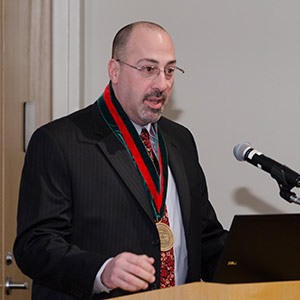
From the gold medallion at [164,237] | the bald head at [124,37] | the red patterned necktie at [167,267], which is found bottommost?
the red patterned necktie at [167,267]

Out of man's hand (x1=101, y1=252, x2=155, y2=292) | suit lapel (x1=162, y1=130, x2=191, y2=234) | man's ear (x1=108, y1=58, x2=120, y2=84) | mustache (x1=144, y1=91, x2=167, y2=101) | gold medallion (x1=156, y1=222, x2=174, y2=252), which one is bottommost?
gold medallion (x1=156, y1=222, x2=174, y2=252)

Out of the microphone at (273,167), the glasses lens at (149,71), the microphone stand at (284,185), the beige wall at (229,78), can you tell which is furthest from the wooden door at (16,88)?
the microphone stand at (284,185)

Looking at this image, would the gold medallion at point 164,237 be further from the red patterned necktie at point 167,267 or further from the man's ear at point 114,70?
the man's ear at point 114,70

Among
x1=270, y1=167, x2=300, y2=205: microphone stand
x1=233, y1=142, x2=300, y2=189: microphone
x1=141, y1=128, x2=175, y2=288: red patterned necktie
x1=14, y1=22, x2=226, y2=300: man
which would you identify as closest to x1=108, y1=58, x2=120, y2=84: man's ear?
x1=14, y1=22, x2=226, y2=300: man

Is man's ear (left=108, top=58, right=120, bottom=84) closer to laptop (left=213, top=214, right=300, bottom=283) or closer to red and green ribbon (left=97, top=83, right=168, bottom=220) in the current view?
red and green ribbon (left=97, top=83, right=168, bottom=220)

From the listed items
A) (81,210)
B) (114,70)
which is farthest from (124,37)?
(81,210)

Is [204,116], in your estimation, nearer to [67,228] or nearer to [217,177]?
[217,177]

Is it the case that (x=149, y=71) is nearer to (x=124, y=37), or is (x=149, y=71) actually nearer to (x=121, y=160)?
(x=124, y=37)

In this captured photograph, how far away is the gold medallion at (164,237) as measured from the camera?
7.19ft

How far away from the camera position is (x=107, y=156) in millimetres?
2217

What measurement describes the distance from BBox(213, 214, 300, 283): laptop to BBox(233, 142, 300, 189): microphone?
4.3 inches

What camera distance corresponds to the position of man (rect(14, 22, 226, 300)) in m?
2.01

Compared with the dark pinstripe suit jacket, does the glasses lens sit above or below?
above

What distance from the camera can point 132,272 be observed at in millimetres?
1620
